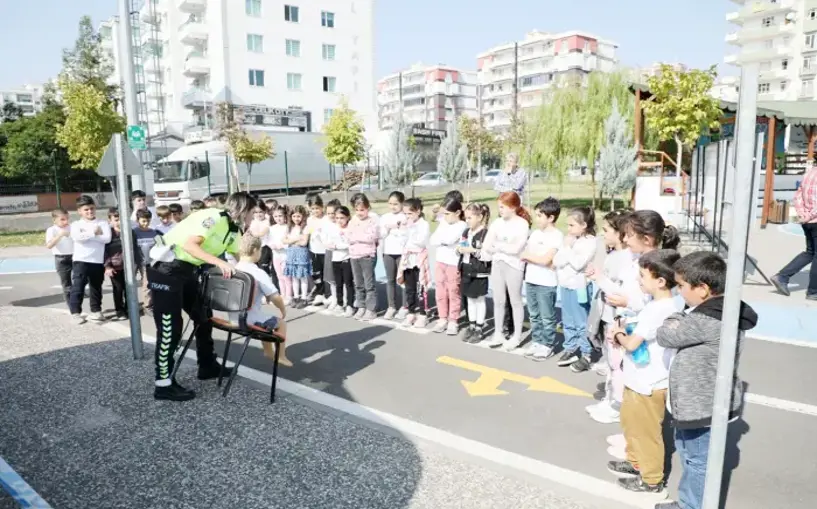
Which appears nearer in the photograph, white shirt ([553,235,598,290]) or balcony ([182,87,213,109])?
white shirt ([553,235,598,290])

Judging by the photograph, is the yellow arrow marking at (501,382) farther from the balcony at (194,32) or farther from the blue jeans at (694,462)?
the balcony at (194,32)

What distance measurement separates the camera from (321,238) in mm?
9180

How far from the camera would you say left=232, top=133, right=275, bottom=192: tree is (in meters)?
30.6

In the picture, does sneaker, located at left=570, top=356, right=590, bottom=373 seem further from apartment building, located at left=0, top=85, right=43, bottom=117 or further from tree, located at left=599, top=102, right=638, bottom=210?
apartment building, located at left=0, top=85, right=43, bottom=117

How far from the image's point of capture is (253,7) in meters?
51.2

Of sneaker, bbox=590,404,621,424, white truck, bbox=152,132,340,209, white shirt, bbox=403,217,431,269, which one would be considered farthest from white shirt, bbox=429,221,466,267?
white truck, bbox=152,132,340,209

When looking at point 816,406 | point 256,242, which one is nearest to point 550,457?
point 816,406

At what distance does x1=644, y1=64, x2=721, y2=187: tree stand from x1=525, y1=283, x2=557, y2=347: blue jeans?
44.0ft

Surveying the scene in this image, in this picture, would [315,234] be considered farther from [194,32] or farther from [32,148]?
[194,32]

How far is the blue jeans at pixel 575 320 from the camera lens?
20.9 ft

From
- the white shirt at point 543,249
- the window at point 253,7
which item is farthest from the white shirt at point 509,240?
the window at point 253,7

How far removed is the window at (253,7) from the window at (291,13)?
2.57 meters

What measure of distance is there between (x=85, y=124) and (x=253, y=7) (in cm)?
2922

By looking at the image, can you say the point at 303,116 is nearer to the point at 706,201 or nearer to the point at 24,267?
the point at 24,267
